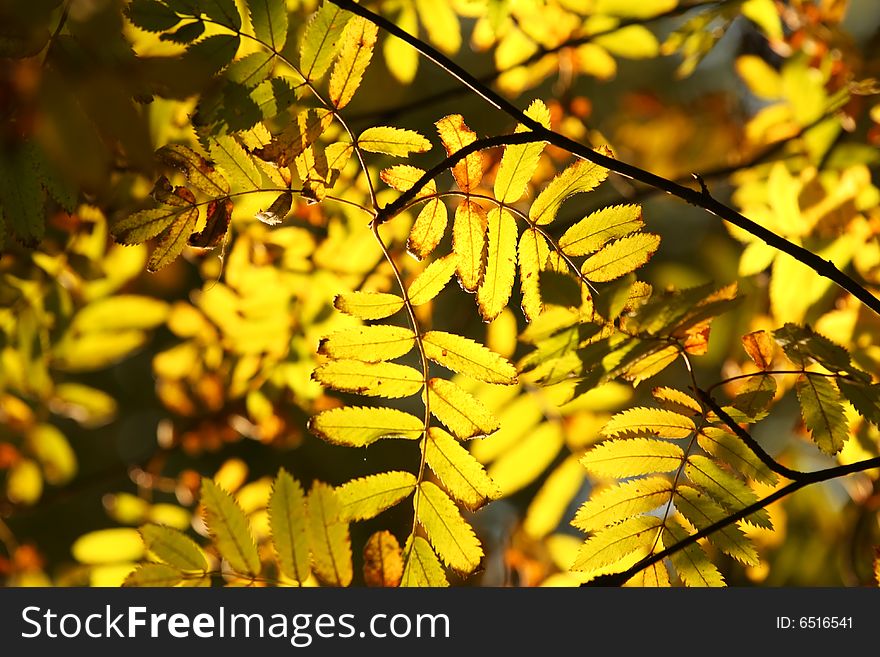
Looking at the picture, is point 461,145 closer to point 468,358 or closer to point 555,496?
point 468,358

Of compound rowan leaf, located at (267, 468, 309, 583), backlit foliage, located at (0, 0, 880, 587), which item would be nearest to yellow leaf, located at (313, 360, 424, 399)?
backlit foliage, located at (0, 0, 880, 587)

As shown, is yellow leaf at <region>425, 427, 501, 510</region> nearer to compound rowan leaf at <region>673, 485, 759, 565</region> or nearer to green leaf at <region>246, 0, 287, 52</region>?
compound rowan leaf at <region>673, 485, 759, 565</region>

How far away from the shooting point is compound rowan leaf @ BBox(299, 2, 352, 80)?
1289 mm

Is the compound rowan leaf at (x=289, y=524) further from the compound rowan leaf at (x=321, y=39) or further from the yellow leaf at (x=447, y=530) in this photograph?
the compound rowan leaf at (x=321, y=39)

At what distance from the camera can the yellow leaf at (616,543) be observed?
54.3 inches

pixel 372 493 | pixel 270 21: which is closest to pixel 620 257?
pixel 372 493

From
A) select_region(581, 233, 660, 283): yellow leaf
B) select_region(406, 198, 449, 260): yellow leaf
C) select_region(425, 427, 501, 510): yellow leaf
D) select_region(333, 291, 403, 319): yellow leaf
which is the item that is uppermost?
select_region(406, 198, 449, 260): yellow leaf

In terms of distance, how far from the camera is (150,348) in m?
4.50

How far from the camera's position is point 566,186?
141 cm

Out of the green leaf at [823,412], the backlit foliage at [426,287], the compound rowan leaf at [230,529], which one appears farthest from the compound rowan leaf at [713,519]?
the compound rowan leaf at [230,529]

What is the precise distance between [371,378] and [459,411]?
18 centimetres

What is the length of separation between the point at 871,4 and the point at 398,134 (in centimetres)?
527

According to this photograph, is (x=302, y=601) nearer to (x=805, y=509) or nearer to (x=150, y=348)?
(x=805, y=509)

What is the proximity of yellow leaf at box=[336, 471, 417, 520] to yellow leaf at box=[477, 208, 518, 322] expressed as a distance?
349 mm
